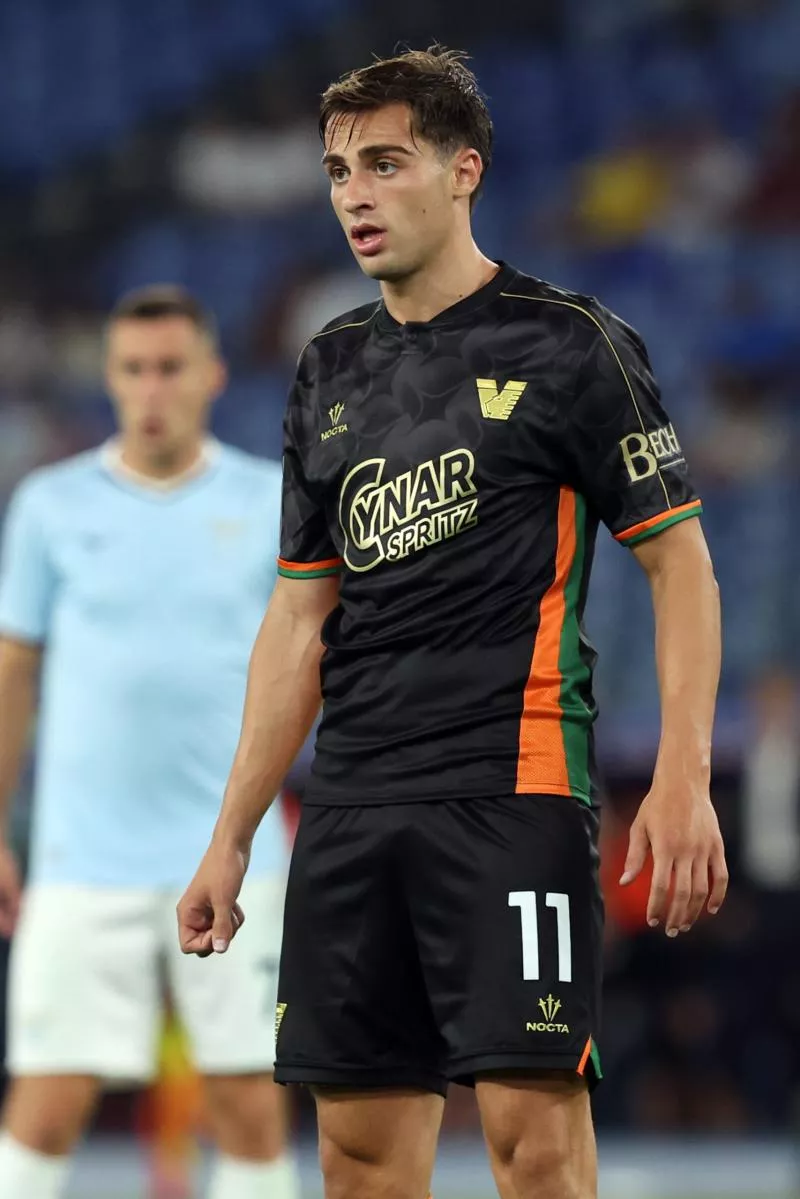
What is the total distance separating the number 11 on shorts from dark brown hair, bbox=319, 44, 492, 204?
1.12 meters

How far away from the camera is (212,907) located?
3236mm

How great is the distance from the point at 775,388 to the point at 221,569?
25.6 ft

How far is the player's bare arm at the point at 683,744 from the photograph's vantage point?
282cm

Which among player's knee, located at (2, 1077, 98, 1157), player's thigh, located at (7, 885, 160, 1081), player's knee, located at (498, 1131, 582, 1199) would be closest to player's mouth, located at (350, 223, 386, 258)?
player's knee, located at (498, 1131, 582, 1199)

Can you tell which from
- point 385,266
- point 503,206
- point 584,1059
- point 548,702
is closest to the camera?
point 584,1059

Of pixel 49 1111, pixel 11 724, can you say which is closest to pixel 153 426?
pixel 11 724

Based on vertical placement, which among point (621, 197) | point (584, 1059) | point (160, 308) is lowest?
point (584, 1059)

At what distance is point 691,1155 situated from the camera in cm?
814

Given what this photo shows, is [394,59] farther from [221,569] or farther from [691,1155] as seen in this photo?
[691,1155]

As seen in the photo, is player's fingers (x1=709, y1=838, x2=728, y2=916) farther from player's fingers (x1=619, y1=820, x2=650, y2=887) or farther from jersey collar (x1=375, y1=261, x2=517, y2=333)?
jersey collar (x1=375, y1=261, x2=517, y2=333)

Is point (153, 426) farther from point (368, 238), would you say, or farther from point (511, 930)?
point (511, 930)

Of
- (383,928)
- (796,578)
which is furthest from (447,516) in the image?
(796,578)

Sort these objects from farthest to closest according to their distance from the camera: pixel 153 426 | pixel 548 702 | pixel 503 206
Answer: pixel 503 206
pixel 153 426
pixel 548 702

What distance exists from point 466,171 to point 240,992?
198 centimetres
